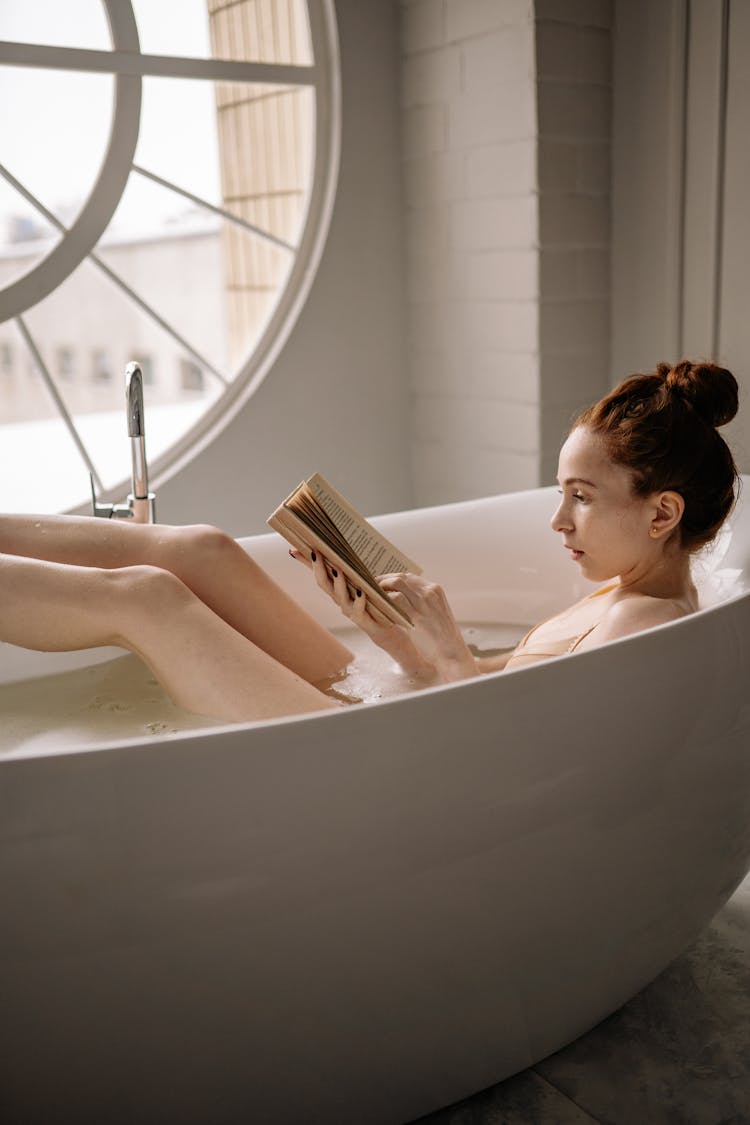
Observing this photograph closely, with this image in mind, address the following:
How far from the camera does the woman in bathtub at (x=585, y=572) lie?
5.18 feet

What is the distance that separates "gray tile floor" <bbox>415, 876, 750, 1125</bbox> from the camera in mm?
1337

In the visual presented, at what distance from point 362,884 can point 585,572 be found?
2.35ft

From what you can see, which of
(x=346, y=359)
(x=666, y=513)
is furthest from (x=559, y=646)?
(x=346, y=359)

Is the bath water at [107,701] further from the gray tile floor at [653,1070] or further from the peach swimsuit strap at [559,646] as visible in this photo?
the gray tile floor at [653,1070]

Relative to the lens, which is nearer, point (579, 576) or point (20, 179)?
point (579, 576)

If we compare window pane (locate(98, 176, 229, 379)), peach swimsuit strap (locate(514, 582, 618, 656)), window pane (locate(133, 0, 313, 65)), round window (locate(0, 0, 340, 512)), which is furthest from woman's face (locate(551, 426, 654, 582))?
window pane (locate(133, 0, 313, 65))

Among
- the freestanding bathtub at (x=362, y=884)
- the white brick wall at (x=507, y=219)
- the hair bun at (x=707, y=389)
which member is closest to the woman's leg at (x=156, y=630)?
the freestanding bathtub at (x=362, y=884)

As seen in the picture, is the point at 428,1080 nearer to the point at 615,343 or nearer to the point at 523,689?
the point at 523,689

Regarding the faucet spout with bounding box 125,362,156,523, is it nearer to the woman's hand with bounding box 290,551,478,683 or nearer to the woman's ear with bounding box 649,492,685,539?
the woman's hand with bounding box 290,551,478,683

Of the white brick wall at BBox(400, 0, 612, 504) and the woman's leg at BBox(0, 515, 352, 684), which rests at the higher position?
the white brick wall at BBox(400, 0, 612, 504)

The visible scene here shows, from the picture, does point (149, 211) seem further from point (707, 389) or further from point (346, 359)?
point (707, 389)

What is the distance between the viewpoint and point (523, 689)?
45.6 inches

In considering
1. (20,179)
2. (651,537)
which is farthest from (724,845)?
(20,179)

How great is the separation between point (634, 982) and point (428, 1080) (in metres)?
0.32
